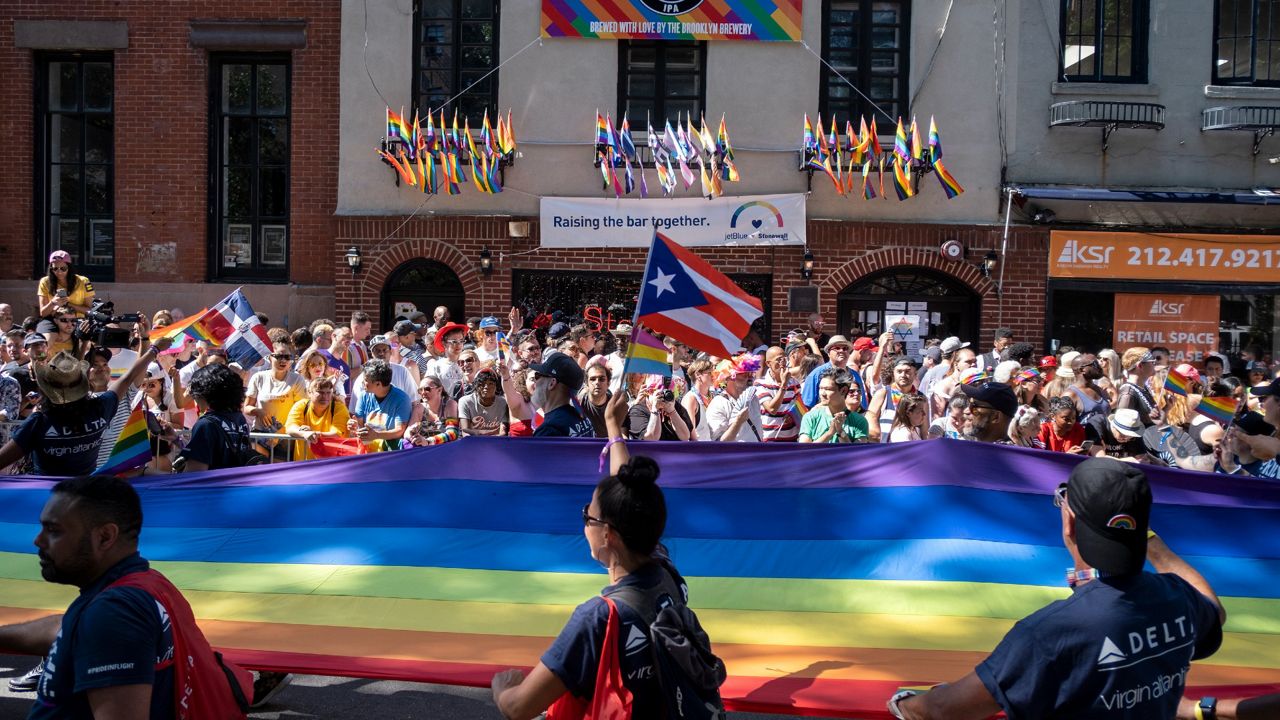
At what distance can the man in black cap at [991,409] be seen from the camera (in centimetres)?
604

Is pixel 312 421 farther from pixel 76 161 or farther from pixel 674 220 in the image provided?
pixel 76 161

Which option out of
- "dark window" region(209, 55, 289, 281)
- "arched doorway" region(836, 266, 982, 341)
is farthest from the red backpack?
"dark window" region(209, 55, 289, 281)

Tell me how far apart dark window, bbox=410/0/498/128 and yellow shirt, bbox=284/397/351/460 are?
876 cm

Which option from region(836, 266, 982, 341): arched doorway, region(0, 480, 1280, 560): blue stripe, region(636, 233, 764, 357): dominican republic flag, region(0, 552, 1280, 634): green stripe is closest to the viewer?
region(0, 552, 1280, 634): green stripe

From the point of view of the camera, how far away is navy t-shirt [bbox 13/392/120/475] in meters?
6.15

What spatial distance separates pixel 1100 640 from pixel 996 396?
3424 mm

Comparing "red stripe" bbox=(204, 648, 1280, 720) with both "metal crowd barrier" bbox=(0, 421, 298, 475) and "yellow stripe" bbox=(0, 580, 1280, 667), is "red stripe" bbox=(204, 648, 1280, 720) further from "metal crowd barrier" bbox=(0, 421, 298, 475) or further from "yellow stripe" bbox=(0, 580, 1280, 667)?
"metal crowd barrier" bbox=(0, 421, 298, 475)

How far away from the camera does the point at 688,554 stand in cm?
555

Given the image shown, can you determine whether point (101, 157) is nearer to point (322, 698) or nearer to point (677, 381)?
point (677, 381)

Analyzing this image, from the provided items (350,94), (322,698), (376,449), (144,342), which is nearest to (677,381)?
(376,449)

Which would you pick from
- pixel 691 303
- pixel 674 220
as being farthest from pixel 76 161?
pixel 691 303

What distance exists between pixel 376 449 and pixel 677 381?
354cm

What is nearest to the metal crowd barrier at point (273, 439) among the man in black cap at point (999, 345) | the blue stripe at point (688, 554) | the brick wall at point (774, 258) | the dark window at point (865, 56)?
the blue stripe at point (688, 554)

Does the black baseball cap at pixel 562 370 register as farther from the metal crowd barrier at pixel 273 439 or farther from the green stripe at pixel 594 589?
the metal crowd barrier at pixel 273 439
